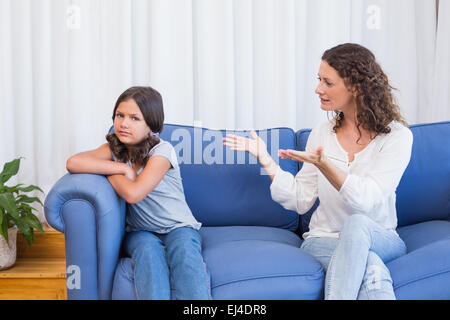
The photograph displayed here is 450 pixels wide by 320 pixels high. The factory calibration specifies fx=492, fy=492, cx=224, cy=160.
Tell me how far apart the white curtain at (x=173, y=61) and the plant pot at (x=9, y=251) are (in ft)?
1.06

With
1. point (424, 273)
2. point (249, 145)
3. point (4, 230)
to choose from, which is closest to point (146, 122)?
point (249, 145)

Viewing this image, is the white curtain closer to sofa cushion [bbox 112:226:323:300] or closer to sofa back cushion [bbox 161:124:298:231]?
sofa back cushion [bbox 161:124:298:231]

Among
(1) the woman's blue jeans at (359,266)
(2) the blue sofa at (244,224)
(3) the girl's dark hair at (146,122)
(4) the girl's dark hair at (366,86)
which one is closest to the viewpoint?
→ (1) the woman's blue jeans at (359,266)

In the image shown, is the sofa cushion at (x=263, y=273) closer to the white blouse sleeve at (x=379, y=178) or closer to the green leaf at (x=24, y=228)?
the white blouse sleeve at (x=379, y=178)

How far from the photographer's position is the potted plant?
6.66 feet

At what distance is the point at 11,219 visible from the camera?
212cm

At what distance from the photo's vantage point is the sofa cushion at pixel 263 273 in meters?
1.45

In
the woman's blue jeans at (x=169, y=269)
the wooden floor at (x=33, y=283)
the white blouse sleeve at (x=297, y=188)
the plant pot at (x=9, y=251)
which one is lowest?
the wooden floor at (x=33, y=283)

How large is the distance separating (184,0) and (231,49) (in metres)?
0.33

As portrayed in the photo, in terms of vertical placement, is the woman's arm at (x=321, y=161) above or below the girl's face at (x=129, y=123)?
below

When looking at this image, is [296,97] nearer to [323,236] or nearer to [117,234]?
[323,236]

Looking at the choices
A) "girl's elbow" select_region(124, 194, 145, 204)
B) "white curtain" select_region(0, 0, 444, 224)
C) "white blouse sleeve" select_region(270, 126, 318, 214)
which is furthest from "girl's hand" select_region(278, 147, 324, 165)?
"white curtain" select_region(0, 0, 444, 224)

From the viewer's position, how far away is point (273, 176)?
5.73 feet

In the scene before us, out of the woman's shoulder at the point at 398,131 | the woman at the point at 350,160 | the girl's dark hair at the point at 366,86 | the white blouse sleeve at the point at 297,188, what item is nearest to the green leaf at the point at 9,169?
the woman at the point at 350,160
